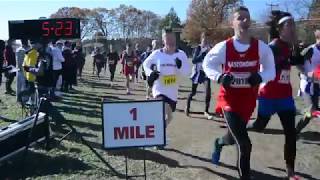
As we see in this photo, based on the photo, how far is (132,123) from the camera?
641 cm

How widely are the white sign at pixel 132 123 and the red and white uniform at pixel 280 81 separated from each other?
1473mm

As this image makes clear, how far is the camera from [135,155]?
26.9ft

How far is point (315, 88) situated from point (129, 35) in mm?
104045

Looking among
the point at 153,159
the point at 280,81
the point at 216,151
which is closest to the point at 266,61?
the point at 280,81

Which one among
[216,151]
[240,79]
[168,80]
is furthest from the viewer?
[168,80]

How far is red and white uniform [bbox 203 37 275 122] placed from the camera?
6145 mm

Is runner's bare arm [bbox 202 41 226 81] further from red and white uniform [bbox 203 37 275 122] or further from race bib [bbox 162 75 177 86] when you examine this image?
race bib [bbox 162 75 177 86]

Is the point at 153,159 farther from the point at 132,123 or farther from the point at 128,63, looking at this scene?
the point at 128,63

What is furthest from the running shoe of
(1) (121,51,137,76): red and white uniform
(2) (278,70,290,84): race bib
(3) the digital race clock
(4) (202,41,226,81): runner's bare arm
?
(1) (121,51,137,76): red and white uniform

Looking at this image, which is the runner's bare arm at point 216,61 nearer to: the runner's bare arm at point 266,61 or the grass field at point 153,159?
the runner's bare arm at point 266,61

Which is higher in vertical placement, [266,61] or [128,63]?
[266,61]

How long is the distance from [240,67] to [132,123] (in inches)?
55.8

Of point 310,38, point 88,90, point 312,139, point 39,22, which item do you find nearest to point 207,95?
point 312,139

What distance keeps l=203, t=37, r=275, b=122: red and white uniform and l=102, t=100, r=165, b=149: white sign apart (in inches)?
30.9
